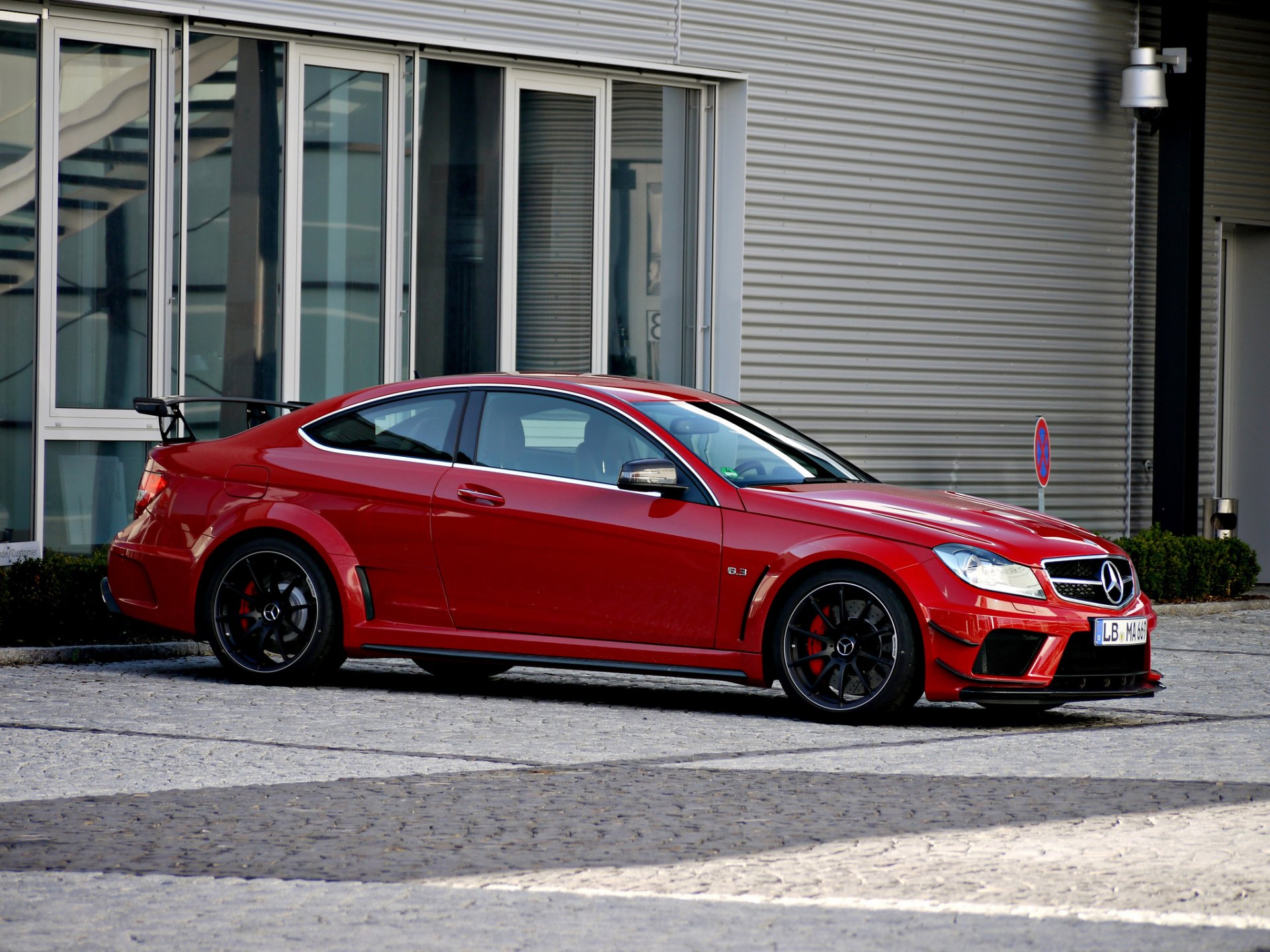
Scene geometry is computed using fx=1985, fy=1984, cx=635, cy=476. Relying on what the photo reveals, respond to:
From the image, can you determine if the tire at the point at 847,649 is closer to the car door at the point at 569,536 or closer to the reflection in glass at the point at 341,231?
the car door at the point at 569,536

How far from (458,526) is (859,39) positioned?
364 inches

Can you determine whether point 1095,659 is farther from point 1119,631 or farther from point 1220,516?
point 1220,516

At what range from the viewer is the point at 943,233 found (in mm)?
17906

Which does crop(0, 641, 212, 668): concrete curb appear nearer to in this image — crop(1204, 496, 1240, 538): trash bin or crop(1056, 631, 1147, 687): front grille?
crop(1056, 631, 1147, 687): front grille

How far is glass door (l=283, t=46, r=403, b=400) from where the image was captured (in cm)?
1479

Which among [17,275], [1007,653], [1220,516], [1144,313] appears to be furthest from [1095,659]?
[1144,313]

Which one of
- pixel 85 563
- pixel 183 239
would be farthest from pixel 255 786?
pixel 183 239

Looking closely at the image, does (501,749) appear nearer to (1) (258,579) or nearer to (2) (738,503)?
(2) (738,503)

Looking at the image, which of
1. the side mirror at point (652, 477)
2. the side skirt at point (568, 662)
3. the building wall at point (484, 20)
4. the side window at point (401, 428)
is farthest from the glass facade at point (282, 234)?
the side mirror at point (652, 477)

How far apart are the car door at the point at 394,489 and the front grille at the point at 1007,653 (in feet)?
8.64

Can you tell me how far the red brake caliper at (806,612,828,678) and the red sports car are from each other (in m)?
0.01

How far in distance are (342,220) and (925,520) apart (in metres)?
7.45

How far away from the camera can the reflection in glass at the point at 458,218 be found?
15492 millimetres

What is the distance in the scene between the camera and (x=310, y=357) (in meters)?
14.9
